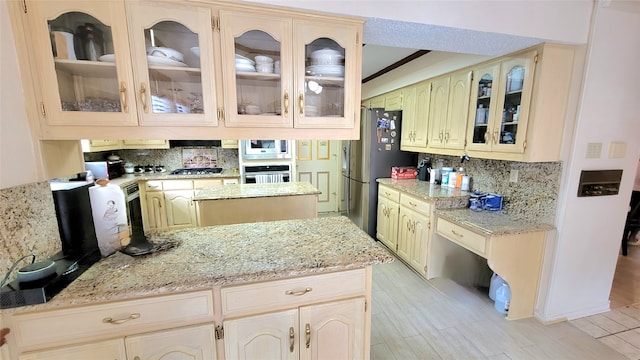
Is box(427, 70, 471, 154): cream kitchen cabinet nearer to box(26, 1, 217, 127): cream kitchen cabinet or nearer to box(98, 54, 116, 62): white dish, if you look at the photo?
box(26, 1, 217, 127): cream kitchen cabinet

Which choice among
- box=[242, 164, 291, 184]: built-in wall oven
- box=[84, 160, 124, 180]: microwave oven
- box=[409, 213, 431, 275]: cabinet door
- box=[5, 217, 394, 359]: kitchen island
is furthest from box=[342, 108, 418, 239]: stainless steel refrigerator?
box=[84, 160, 124, 180]: microwave oven

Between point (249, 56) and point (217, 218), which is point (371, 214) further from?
point (249, 56)

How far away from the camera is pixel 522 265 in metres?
2.11

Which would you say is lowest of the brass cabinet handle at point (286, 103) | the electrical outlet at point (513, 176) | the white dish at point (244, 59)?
the electrical outlet at point (513, 176)

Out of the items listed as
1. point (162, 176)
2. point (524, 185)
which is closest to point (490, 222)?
point (524, 185)

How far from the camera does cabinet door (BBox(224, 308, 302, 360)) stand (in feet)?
4.06

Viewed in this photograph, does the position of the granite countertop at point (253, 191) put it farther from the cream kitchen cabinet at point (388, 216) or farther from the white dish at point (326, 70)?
the white dish at point (326, 70)

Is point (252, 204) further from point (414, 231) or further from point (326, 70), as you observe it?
point (414, 231)

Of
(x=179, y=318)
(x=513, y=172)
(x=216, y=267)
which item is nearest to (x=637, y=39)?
(x=513, y=172)

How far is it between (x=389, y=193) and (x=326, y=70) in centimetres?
217

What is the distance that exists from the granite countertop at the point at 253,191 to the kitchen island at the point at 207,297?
40.9 inches

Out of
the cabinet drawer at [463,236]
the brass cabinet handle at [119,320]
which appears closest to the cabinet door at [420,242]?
the cabinet drawer at [463,236]

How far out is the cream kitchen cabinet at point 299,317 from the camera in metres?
1.24

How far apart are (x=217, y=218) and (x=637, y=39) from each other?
3674 mm
